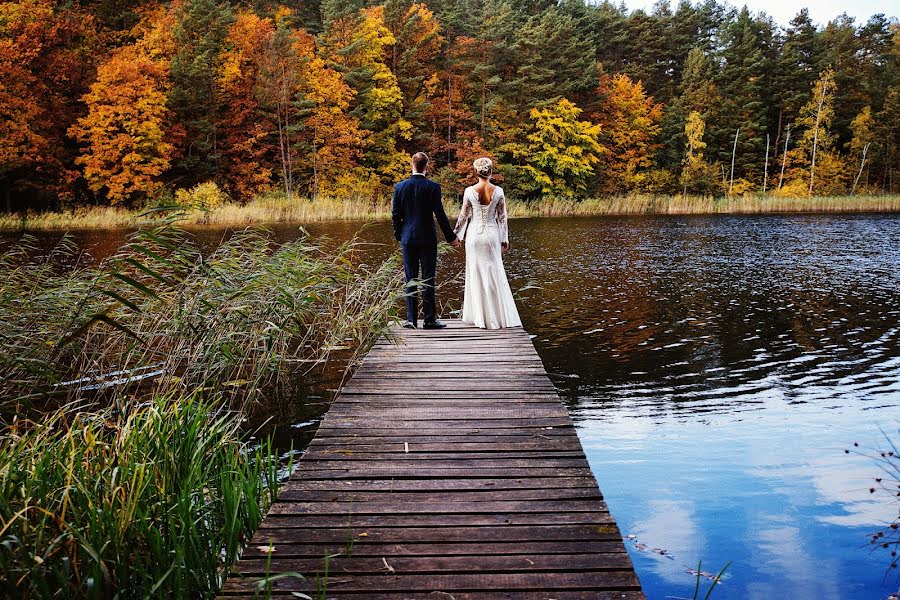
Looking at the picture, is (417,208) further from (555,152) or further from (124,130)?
(555,152)

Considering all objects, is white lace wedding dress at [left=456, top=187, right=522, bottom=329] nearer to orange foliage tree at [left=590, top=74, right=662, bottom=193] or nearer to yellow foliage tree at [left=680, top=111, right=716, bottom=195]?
orange foliage tree at [left=590, top=74, right=662, bottom=193]

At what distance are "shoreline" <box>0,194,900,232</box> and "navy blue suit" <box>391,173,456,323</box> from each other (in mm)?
21613

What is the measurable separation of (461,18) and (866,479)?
48.1 meters

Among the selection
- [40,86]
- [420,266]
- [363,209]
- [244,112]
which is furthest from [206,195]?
[420,266]

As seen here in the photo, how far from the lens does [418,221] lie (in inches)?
291

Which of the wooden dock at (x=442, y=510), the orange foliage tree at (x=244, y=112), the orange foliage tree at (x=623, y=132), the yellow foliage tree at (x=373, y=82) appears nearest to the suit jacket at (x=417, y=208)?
the wooden dock at (x=442, y=510)

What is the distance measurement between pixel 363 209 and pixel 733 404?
1025 inches

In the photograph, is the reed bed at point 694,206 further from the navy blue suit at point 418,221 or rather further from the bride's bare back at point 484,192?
the navy blue suit at point 418,221

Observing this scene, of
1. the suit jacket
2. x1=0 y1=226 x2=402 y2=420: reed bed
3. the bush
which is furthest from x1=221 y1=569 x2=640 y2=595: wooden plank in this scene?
the bush

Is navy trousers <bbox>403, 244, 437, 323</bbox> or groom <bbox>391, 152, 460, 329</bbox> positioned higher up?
groom <bbox>391, 152, 460, 329</bbox>

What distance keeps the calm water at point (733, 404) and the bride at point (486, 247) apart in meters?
1.15

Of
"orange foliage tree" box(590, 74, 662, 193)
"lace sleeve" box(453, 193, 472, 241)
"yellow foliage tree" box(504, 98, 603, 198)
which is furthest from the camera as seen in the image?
"orange foliage tree" box(590, 74, 662, 193)

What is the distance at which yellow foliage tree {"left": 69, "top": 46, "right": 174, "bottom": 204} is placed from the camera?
105 ft

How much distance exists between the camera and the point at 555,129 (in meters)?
44.2
